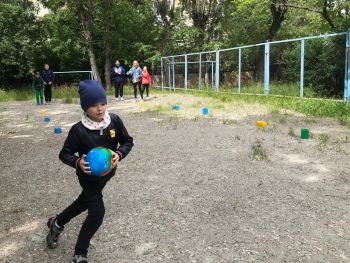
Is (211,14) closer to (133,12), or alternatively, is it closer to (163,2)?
(163,2)

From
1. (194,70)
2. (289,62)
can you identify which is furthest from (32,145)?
(194,70)

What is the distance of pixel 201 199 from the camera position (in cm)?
508

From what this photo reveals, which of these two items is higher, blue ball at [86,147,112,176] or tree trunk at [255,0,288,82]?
tree trunk at [255,0,288,82]

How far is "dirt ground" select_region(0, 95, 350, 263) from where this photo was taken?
12.4ft

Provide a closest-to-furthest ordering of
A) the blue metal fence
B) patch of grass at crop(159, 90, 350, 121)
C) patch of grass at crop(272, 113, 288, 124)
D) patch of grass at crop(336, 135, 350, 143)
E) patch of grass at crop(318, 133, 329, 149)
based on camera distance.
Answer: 1. patch of grass at crop(318, 133, 329, 149)
2. patch of grass at crop(336, 135, 350, 143)
3. patch of grass at crop(272, 113, 288, 124)
4. patch of grass at crop(159, 90, 350, 121)
5. the blue metal fence

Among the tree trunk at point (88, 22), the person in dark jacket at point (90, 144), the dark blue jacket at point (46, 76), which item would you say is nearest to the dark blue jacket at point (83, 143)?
the person in dark jacket at point (90, 144)

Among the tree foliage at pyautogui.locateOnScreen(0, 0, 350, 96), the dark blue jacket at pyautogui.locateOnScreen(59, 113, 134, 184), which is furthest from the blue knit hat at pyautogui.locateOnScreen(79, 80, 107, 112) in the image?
the tree foliage at pyautogui.locateOnScreen(0, 0, 350, 96)

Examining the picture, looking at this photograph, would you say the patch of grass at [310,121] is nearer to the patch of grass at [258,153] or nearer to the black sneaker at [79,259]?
the patch of grass at [258,153]

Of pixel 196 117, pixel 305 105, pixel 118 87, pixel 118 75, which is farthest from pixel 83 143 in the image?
pixel 118 87

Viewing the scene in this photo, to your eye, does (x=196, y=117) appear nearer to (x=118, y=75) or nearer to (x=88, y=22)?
(x=118, y=75)

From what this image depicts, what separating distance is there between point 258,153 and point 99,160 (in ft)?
15.1

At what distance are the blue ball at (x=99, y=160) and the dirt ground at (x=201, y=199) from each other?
968 mm

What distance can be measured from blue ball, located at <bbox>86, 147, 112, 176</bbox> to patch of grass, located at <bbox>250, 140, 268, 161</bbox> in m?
4.22

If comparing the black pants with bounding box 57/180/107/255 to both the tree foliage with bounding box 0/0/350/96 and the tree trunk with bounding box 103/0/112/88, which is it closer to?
the tree foliage with bounding box 0/0/350/96
